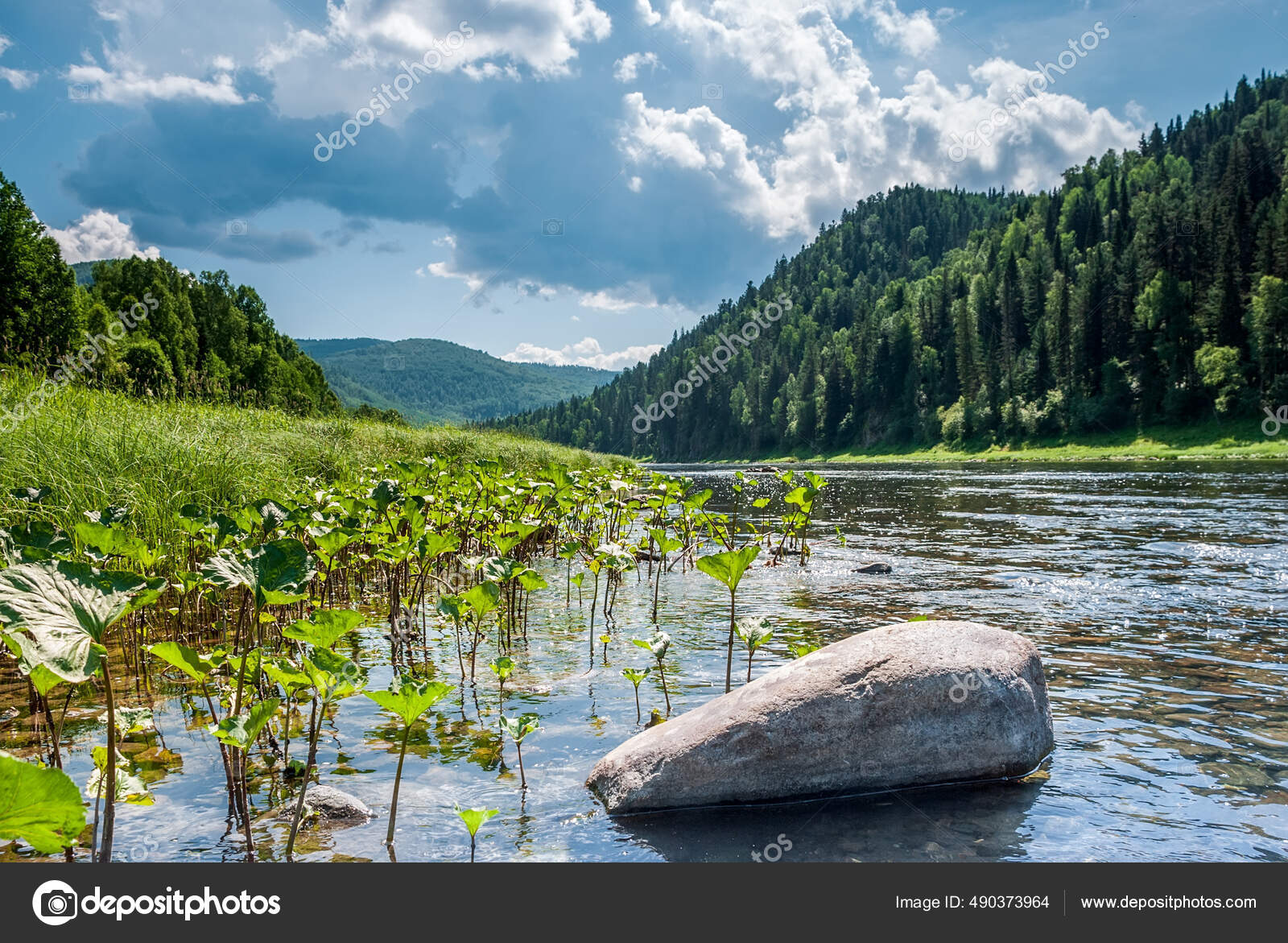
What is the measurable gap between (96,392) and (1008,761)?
610 inches

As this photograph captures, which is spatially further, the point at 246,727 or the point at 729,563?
the point at 729,563

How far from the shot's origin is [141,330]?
63.0m

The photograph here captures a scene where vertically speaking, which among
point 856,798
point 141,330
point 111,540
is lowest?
point 856,798

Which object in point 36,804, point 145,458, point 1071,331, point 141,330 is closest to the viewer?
point 36,804

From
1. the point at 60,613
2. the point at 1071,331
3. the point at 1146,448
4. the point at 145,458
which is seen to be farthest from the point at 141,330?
the point at 1071,331

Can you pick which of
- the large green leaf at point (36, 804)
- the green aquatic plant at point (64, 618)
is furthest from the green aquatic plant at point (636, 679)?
the large green leaf at point (36, 804)

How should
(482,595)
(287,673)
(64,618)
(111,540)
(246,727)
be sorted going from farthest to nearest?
(482,595) → (111,540) → (287,673) → (246,727) → (64,618)

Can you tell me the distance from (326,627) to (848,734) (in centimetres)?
326

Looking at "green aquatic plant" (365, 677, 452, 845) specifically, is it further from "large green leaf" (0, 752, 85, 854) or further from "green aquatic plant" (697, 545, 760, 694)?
"green aquatic plant" (697, 545, 760, 694)

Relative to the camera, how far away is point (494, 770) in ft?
16.9

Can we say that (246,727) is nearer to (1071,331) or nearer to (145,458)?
(145,458)
